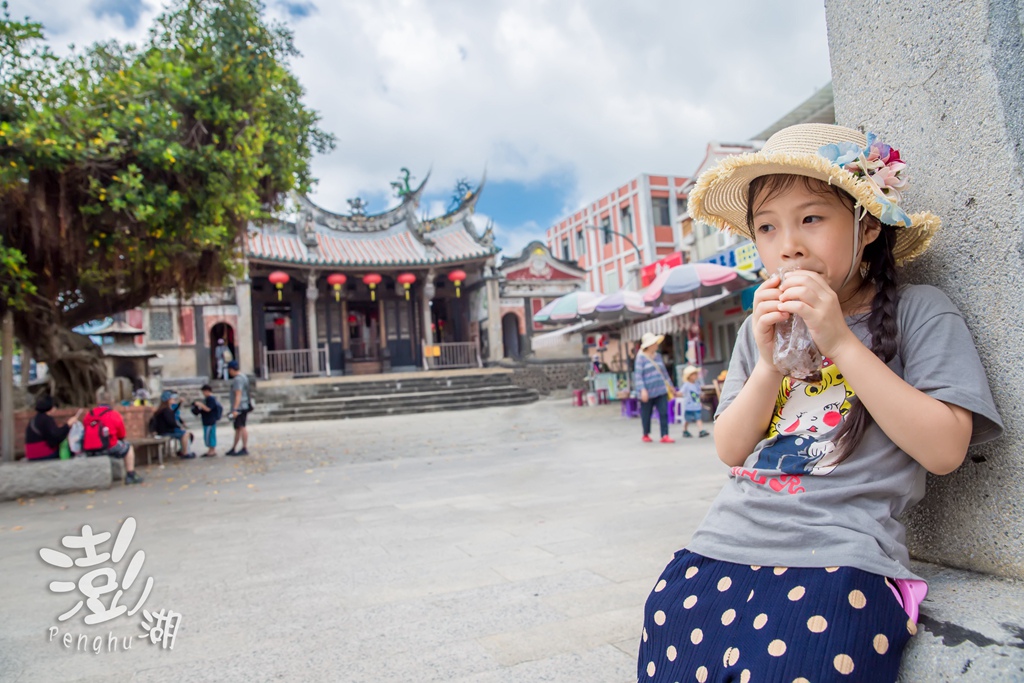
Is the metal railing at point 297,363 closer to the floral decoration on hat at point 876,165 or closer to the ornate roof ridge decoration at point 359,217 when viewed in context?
the ornate roof ridge decoration at point 359,217

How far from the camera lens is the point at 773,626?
108cm

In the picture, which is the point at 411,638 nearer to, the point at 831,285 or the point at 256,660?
the point at 256,660

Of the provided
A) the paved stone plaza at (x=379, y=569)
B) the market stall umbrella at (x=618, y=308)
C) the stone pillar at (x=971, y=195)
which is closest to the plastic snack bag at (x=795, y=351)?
the stone pillar at (x=971, y=195)

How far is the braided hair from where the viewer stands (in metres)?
1.22

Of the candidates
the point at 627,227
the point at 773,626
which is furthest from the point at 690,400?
the point at 627,227

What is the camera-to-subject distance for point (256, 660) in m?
2.25

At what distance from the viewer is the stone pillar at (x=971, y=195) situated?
119cm

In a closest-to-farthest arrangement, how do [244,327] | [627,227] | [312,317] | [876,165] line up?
[876,165]
[244,327]
[312,317]
[627,227]

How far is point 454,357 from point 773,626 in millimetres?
23120

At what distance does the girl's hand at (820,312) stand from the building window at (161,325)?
2249cm

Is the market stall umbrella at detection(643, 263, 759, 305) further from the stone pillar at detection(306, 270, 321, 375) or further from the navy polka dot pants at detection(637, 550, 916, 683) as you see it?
the stone pillar at detection(306, 270, 321, 375)

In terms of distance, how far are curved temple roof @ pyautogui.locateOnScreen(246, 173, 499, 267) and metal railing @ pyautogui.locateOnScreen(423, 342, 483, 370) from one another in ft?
10.4

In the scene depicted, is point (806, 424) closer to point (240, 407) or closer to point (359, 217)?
point (240, 407)

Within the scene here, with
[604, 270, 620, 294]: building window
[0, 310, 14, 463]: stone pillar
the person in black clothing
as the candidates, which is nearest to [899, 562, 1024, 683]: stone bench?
the person in black clothing
